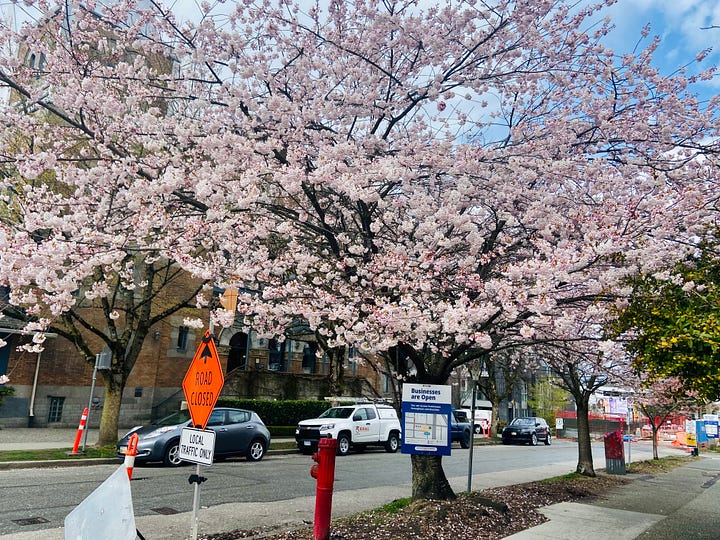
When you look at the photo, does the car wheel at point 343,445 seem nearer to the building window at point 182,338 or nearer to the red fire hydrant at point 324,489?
the building window at point 182,338

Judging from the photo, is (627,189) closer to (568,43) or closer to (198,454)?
(568,43)

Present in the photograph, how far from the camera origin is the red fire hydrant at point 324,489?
621 cm

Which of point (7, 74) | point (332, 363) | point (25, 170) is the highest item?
point (7, 74)

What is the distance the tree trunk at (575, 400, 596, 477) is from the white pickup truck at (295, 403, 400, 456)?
770cm

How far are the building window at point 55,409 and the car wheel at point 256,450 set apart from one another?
9.89 m

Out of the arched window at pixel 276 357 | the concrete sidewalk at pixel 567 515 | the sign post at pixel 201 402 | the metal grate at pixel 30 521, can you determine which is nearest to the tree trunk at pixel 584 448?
the concrete sidewalk at pixel 567 515

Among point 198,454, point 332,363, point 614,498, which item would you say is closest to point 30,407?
point 332,363

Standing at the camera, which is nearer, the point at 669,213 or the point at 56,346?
the point at 669,213

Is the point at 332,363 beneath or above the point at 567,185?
beneath

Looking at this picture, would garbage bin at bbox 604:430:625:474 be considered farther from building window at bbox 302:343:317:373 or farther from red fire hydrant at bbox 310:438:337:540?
building window at bbox 302:343:317:373

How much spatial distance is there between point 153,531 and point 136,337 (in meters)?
9.57

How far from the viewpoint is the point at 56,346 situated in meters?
21.1

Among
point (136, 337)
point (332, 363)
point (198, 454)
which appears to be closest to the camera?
point (198, 454)

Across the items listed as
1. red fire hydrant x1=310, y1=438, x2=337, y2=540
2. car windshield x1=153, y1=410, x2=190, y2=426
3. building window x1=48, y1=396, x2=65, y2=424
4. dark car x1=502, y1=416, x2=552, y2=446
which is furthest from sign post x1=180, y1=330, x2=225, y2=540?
dark car x1=502, y1=416, x2=552, y2=446
